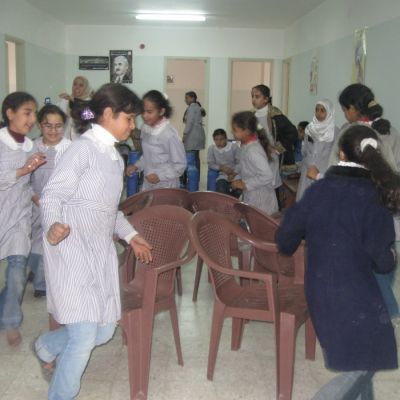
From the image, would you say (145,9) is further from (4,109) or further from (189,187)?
(4,109)

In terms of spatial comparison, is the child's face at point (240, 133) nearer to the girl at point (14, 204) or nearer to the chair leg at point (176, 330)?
the girl at point (14, 204)

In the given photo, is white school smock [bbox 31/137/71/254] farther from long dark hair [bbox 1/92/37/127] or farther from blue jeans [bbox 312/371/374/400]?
blue jeans [bbox 312/371/374/400]

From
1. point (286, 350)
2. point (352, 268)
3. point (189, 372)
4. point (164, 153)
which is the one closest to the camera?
point (352, 268)

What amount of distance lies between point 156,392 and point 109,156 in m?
1.11

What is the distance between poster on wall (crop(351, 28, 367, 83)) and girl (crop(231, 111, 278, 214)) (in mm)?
3418

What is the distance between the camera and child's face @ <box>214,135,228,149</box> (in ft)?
22.5

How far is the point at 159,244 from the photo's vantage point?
8.84 feet

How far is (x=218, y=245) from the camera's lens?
2.64 m

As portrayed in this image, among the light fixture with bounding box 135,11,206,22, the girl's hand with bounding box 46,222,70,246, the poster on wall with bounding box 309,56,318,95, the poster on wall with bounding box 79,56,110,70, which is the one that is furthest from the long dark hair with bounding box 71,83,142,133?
the poster on wall with bounding box 79,56,110,70

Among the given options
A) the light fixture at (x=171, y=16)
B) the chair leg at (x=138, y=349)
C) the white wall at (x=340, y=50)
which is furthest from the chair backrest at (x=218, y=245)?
the light fixture at (x=171, y=16)

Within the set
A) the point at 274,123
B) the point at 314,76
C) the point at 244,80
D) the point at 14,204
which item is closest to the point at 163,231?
the point at 14,204

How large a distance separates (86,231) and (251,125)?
78.2 inches

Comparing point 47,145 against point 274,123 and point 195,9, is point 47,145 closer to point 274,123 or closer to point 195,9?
point 274,123

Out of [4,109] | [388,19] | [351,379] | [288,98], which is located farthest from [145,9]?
[351,379]
